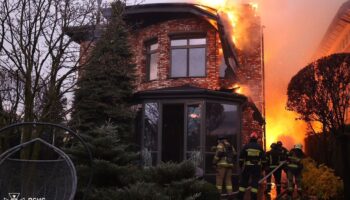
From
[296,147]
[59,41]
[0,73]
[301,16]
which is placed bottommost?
[296,147]

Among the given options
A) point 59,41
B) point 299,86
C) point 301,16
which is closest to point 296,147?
Result: point 299,86

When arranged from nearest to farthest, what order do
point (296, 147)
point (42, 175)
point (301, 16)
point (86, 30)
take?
1. point (42, 175)
2. point (86, 30)
3. point (296, 147)
4. point (301, 16)

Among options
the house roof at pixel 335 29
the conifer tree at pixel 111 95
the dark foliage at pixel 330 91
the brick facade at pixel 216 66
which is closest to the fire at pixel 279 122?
the house roof at pixel 335 29

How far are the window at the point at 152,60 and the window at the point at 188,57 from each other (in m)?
0.83

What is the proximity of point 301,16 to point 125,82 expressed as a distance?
1761 centimetres

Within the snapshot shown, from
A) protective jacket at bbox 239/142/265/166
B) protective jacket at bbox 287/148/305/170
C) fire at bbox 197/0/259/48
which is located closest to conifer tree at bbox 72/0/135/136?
fire at bbox 197/0/259/48

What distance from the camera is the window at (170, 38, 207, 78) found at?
18.1m

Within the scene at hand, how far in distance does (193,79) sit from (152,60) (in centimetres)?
237

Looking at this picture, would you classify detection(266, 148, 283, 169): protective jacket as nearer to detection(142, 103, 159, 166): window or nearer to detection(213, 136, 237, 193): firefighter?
detection(213, 136, 237, 193): firefighter

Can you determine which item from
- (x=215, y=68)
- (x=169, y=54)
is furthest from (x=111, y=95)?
(x=215, y=68)

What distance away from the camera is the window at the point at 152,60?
18953 millimetres

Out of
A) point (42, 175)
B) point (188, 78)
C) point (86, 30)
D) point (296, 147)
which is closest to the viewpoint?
point (42, 175)

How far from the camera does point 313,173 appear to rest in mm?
13609

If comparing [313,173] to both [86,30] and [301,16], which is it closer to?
[86,30]
